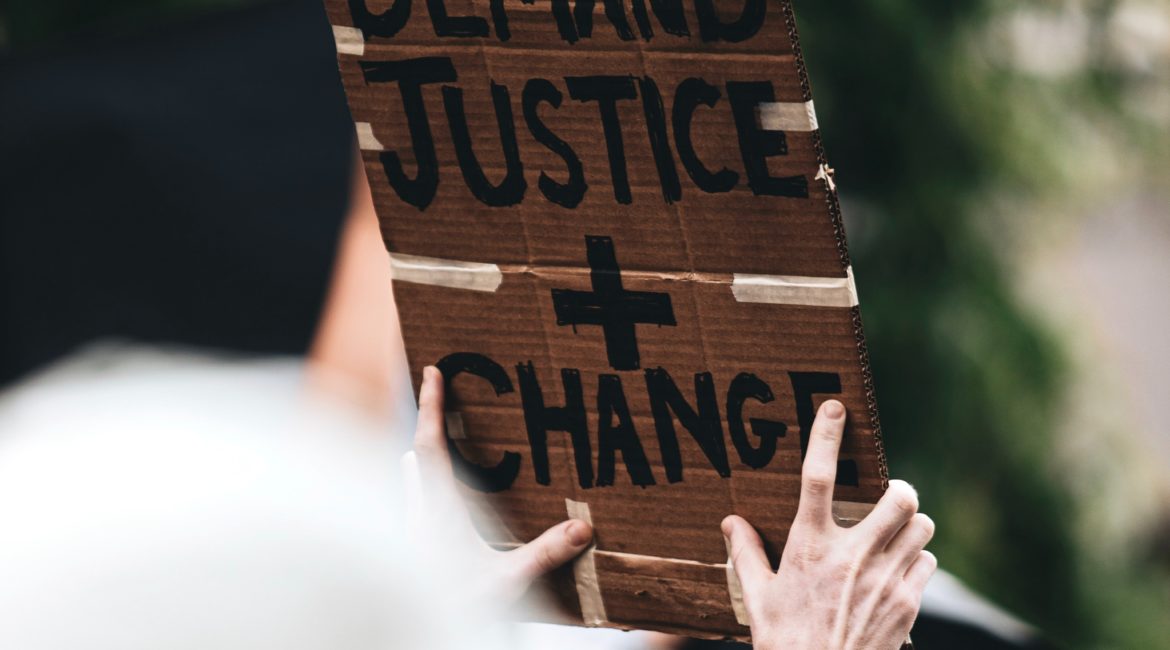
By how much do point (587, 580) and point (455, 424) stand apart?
0.71ft

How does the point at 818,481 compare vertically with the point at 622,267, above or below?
below

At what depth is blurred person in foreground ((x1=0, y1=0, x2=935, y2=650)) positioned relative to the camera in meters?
0.60

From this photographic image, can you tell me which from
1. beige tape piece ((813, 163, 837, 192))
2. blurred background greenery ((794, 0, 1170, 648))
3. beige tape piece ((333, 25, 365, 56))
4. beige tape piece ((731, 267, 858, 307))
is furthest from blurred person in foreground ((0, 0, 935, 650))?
blurred background greenery ((794, 0, 1170, 648))

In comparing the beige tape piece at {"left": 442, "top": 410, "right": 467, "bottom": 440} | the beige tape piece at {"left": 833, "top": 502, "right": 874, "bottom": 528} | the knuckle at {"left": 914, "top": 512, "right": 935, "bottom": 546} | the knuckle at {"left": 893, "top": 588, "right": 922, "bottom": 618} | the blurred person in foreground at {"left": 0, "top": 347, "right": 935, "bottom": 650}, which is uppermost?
the blurred person in foreground at {"left": 0, "top": 347, "right": 935, "bottom": 650}

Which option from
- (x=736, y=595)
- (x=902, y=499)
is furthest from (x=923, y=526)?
(x=736, y=595)

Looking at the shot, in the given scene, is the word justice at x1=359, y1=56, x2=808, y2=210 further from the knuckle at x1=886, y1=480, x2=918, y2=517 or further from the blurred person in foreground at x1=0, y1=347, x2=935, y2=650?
the blurred person in foreground at x1=0, y1=347, x2=935, y2=650

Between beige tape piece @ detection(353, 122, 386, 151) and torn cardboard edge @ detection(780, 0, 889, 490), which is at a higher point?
beige tape piece @ detection(353, 122, 386, 151)

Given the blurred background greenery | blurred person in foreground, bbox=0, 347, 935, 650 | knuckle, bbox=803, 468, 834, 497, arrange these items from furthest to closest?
the blurred background greenery
knuckle, bbox=803, 468, 834, 497
blurred person in foreground, bbox=0, 347, 935, 650

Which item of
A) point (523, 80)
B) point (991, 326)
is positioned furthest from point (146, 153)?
point (523, 80)

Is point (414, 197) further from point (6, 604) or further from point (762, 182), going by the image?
point (6, 604)

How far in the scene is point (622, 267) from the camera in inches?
45.8

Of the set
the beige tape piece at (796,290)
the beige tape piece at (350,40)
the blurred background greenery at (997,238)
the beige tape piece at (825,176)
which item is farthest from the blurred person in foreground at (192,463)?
the blurred background greenery at (997,238)

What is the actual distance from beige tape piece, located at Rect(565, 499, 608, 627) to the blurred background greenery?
1.44 m

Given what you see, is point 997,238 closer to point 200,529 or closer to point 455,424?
point 455,424
